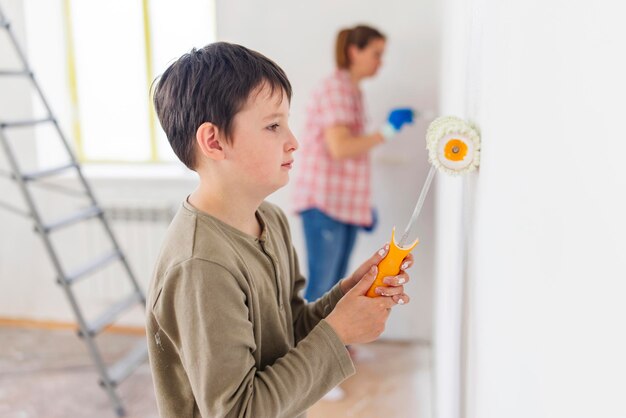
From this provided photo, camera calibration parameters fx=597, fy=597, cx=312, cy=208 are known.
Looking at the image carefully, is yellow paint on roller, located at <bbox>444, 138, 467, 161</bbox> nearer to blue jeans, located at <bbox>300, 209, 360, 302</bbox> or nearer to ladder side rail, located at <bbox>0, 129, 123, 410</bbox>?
blue jeans, located at <bbox>300, 209, 360, 302</bbox>

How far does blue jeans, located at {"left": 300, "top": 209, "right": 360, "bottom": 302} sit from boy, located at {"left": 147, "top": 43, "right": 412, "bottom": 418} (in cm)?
149

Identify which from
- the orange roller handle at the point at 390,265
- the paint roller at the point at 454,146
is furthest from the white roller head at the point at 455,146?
the orange roller handle at the point at 390,265

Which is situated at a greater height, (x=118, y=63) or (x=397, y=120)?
(x=118, y=63)

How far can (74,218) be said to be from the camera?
2516 millimetres

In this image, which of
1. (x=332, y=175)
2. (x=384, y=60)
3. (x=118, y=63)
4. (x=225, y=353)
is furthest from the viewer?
(x=118, y=63)

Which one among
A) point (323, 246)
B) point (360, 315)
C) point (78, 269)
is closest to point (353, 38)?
point (323, 246)

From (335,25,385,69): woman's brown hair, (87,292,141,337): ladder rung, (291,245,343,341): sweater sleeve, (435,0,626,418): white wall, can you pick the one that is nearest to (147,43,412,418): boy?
(291,245,343,341): sweater sleeve

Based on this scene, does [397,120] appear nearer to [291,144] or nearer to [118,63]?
[291,144]

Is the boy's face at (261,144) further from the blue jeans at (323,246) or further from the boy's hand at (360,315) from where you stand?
the blue jeans at (323,246)

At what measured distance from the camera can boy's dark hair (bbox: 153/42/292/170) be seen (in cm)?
86

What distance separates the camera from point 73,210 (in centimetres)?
306

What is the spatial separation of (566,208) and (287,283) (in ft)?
2.34

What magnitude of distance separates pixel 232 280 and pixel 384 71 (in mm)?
2030

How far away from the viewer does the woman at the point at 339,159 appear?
233 cm
